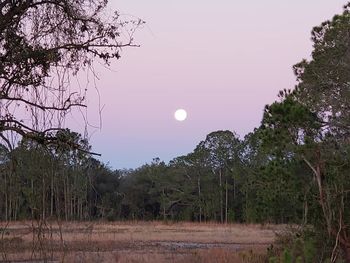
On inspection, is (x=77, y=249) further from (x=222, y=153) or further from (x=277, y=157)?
(x=222, y=153)

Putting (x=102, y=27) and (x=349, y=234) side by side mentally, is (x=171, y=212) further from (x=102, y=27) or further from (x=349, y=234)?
(x=102, y=27)

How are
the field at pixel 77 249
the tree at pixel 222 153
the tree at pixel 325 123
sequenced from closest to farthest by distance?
the field at pixel 77 249
the tree at pixel 325 123
the tree at pixel 222 153

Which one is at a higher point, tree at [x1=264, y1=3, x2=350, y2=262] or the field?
tree at [x1=264, y1=3, x2=350, y2=262]

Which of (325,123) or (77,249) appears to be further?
(325,123)

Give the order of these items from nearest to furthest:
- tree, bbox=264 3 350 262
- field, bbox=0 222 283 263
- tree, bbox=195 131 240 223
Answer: field, bbox=0 222 283 263, tree, bbox=264 3 350 262, tree, bbox=195 131 240 223

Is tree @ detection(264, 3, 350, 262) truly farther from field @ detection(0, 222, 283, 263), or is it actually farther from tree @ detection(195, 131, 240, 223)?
tree @ detection(195, 131, 240, 223)

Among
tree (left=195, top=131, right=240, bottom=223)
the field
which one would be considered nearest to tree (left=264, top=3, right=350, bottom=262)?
the field

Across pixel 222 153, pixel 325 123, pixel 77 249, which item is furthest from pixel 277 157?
pixel 222 153

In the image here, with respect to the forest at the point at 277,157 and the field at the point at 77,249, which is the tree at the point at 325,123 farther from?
the field at the point at 77,249

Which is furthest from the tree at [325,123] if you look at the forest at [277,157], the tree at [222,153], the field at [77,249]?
the tree at [222,153]

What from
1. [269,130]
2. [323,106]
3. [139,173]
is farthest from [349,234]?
[139,173]

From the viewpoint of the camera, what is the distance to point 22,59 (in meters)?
4.73

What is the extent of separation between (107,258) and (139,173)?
60.1m

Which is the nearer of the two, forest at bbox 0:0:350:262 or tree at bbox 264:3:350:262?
forest at bbox 0:0:350:262
